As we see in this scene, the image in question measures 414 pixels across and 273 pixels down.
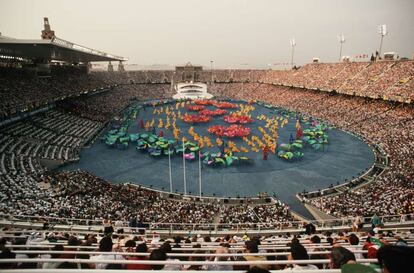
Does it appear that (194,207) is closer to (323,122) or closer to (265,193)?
(265,193)

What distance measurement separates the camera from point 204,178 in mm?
29562

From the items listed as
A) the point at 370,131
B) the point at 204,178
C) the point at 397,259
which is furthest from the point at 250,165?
the point at 397,259

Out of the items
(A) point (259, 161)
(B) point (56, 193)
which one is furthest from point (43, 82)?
(A) point (259, 161)

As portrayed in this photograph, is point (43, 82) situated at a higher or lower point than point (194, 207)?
higher

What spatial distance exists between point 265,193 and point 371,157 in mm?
19006

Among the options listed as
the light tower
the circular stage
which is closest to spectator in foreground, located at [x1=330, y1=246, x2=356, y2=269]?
the circular stage

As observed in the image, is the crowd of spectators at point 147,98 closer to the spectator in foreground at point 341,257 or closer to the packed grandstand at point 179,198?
the packed grandstand at point 179,198

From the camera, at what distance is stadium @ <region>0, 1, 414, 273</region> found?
651 cm

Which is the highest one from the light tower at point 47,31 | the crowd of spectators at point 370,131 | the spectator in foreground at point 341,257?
the light tower at point 47,31

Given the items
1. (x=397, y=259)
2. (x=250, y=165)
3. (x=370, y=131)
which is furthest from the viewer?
(x=370, y=131)

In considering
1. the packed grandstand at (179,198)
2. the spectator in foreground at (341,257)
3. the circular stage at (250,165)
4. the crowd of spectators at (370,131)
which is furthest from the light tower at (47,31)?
the spectator in foreground at (341,257)

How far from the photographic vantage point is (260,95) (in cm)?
8488

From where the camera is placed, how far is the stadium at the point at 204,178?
6513 millimetres

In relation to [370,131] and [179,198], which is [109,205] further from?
[370,131]
